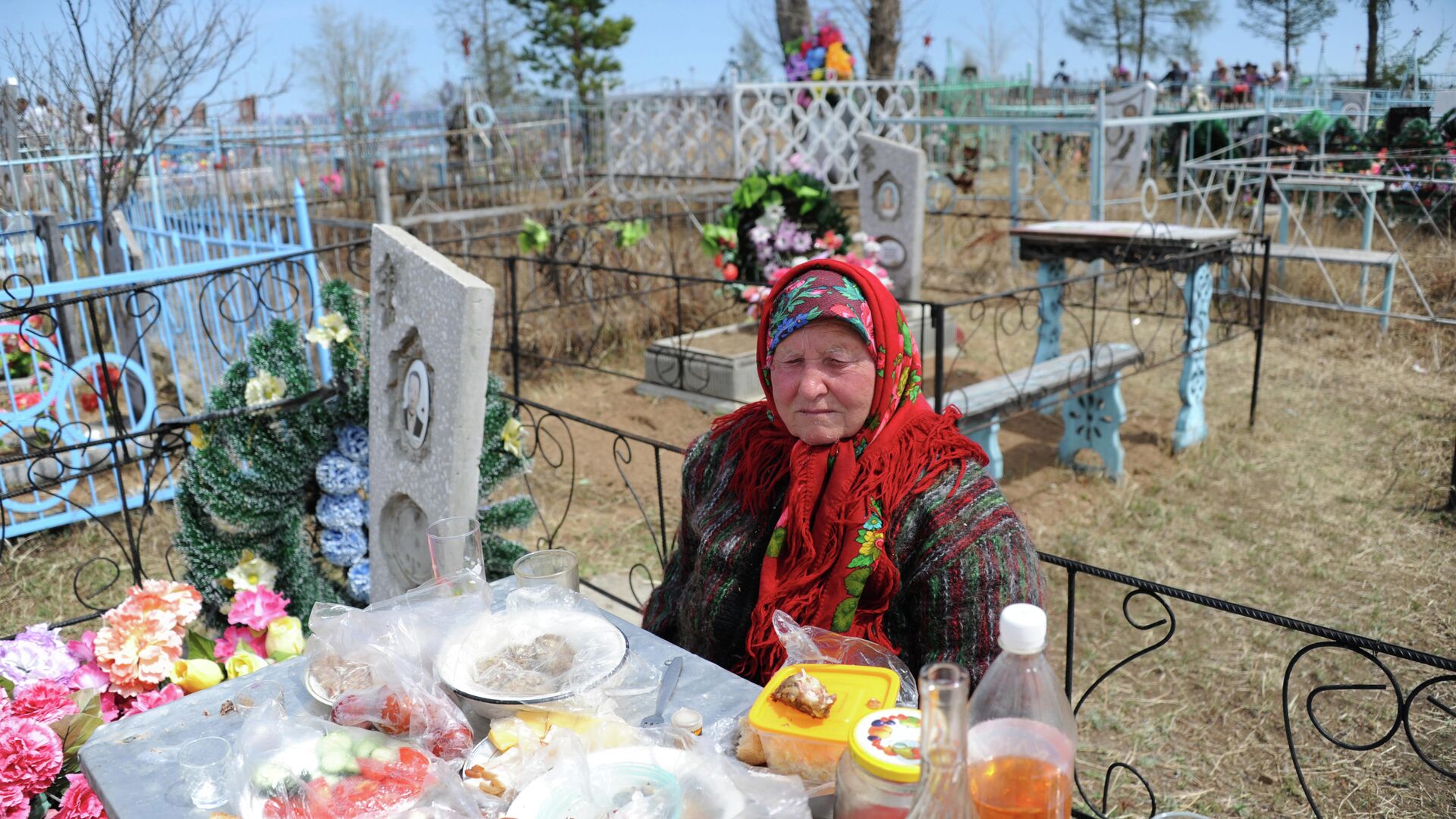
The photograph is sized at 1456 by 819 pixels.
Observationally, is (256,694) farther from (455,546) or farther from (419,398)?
(419,398)

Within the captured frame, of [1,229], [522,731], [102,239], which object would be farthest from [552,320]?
[522,731]

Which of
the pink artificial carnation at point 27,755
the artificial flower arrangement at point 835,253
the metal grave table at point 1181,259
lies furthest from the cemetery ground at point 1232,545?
the pink artificial carnation at point 27,755

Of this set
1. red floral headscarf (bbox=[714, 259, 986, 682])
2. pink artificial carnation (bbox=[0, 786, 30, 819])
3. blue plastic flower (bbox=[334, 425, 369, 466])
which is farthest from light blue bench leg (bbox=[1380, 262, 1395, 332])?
pink artificial carnation (bbox=[0, 786, 30, 819])

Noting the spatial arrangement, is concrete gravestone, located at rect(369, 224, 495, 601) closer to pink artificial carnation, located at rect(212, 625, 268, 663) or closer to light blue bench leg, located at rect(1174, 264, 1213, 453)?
pink artificial carnation, located at rect(212, 625, 268, 663)

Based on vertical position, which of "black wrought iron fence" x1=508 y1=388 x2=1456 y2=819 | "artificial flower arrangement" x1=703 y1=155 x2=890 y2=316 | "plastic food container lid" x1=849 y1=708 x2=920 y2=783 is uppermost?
"artificial flower arrangement" x1=703 y1=155 x2=890 y2=316

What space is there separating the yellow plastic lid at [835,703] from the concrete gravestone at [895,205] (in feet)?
20.4

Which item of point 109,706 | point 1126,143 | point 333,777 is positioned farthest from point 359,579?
point 1126,143

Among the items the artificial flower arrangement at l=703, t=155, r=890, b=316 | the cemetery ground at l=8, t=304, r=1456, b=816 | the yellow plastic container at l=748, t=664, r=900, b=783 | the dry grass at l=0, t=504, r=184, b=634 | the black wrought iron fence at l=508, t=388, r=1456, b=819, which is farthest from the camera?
the artificial flower arrangement at l=703, t=155, r=890, b=316

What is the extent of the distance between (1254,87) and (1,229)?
2028 cm

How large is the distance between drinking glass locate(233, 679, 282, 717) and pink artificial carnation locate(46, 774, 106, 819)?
1.75 ft

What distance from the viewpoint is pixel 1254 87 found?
19.6 meters

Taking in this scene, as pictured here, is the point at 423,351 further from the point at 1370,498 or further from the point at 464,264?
the point at 464,264

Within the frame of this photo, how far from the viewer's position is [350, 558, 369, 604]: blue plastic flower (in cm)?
347

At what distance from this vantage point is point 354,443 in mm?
3494
